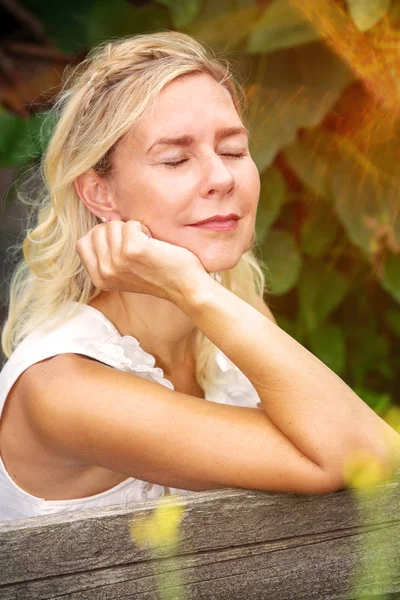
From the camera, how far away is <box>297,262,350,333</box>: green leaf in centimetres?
268

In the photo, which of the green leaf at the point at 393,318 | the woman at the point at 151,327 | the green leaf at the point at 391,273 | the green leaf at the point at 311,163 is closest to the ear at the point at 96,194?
the woman at the point at 151,327

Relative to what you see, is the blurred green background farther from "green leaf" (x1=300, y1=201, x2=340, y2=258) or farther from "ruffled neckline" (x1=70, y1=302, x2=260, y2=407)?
"ruffled neckline" (x1=70, y1=302, x2=260, y2=407)

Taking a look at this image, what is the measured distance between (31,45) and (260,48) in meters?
1.34

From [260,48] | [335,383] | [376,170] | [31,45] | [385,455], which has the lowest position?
[385,455]

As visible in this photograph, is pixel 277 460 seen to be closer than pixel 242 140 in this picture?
Yes

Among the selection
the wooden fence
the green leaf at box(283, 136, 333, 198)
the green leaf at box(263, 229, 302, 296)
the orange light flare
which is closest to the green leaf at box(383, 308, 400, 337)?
the green leaf at box(263, 229, 302, 296)

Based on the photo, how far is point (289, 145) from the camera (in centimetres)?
252

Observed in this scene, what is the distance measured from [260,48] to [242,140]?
749 mm

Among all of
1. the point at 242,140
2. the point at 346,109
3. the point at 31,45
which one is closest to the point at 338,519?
the point at 242,140

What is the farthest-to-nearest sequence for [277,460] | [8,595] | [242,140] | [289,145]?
[289,145] < [242,140] < [277,460] < [8,595]

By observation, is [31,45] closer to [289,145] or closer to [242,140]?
[289,145]

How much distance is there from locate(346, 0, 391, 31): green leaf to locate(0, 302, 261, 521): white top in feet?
3.56

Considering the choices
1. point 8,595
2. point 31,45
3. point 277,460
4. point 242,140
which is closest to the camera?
point 8,595

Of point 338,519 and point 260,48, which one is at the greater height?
point 260,48
